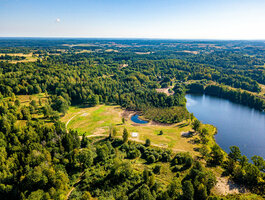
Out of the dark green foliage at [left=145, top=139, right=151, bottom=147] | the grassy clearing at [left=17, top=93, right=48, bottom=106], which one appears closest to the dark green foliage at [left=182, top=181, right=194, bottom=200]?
the dark green foliage at [left=145, top=139, right=151, bottom=147]

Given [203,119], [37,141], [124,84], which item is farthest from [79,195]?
[124,84]

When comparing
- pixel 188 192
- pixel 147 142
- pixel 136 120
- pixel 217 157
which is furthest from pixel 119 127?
pixel 188 192

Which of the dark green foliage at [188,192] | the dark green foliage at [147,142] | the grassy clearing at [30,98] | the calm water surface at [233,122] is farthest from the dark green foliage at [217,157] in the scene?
the grassy clearing at [30,98]

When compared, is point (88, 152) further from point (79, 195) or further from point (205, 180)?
point (205, 180)

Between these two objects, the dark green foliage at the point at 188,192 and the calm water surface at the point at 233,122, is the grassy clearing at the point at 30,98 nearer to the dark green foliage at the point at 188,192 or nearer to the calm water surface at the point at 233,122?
the dark green foliage at the point at 188,192

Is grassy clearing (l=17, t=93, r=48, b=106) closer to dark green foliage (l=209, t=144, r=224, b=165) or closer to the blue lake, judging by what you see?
the blue lake

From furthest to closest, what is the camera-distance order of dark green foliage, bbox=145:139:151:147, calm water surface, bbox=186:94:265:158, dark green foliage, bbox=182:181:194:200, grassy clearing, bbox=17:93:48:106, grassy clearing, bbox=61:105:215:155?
1. grassy clearing, bbox=17:93:48:106
2. calm water surface, bbox=186:94:265:158
3. grassy clearing, bbox=61:105:215:155
4. dark green foliage, bbox=145:139:151:147
5. dark green foliage, bbox=182:181:194:200
